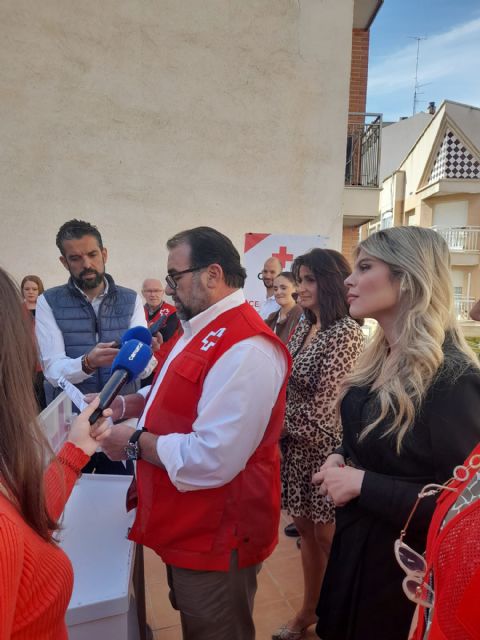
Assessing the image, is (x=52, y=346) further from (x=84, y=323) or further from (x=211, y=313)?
(x=211, y=313)

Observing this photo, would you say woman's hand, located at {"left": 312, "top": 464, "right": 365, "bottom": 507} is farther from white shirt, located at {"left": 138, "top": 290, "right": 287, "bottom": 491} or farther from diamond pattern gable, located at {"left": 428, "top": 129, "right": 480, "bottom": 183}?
diamond pattern gable, located at {"left": 428, "top": 129, "right": 480, "bottom": 183}

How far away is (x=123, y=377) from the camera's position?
143 cm

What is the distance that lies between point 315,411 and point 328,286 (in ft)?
2.20

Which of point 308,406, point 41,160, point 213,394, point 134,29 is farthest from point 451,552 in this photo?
point 134,29

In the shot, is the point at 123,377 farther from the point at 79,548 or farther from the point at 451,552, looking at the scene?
the point at 451,552

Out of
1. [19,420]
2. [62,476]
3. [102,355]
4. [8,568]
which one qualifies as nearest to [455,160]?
[102,355]

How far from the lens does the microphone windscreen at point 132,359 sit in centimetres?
Answer: 152

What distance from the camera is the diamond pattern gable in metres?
20.3

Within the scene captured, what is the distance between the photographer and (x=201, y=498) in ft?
4.87

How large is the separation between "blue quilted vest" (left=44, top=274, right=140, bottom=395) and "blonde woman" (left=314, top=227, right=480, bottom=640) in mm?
1544

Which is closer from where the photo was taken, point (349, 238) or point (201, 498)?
point (201, 498)

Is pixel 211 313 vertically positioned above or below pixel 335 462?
above

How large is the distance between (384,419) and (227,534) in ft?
2.16

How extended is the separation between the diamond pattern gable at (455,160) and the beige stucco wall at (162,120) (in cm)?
1664
